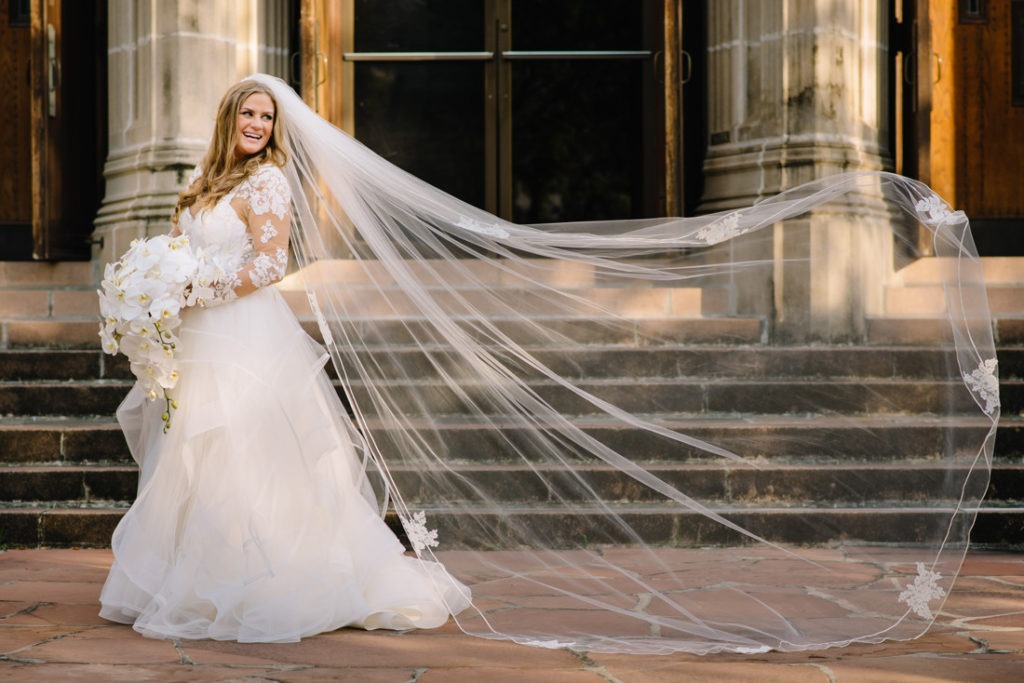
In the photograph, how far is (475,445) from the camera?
3.98 m

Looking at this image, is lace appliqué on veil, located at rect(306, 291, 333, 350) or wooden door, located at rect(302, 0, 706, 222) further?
wooden door, located at rect(302, 0, 706, 222)

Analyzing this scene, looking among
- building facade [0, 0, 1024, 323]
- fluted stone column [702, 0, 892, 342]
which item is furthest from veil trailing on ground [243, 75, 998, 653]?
building facade [0, 0, 1024, 323]

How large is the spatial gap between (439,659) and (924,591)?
1650 millimetres

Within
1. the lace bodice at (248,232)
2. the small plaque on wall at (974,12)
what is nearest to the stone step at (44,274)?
the lace bodice at (248,232)

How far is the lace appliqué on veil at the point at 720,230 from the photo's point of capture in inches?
162

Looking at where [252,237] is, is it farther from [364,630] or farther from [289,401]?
[364,630]

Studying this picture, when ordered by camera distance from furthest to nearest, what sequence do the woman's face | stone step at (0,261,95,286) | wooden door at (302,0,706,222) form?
wooden door at (302,0,706,222)
stone step at (0,261,95,286)
the woman's face

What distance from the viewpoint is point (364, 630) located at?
12.9 ft

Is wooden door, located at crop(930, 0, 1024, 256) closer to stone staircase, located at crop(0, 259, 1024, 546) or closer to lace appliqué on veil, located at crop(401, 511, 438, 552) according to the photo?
stone staircase, located at crop(0, 259, 1024, 546)

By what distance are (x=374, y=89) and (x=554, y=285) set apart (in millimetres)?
5120

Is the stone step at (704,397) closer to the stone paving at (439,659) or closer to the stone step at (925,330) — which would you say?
the stone step at (925,330)

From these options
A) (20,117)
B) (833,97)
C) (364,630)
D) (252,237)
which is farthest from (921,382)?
(20,117)

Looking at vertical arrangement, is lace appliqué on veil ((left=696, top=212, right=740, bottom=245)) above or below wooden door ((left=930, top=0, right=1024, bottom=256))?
below

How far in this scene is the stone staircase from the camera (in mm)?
3934
